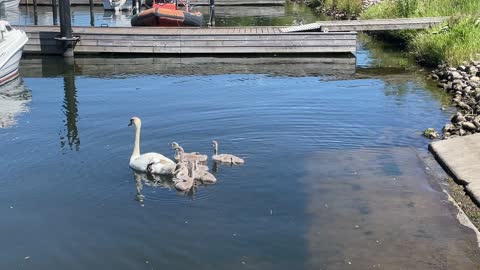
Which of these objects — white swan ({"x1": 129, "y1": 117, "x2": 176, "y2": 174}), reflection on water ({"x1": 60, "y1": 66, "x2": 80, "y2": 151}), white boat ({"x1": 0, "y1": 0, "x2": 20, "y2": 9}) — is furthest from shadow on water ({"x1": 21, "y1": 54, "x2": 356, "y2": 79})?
white boat ({"x1": 0, "y1": 0, "x2": 20, "y2": 9})

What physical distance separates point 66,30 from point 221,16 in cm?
1747

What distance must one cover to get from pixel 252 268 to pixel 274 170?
317 cm

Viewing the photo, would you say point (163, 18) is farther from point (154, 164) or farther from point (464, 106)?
point (154, 164)

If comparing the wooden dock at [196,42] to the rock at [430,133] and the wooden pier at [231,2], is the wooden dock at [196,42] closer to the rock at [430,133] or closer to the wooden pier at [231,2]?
the rock at [430,133]

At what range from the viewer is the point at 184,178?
9.17 m

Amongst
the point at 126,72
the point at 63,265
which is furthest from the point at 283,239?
the point at 126,72

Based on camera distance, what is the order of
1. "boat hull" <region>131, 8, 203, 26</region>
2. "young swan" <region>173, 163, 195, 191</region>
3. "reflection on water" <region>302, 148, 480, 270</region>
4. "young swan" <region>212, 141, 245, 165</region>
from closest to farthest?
"reflection on water" <region>302, 148, 480, 270</region> < "young swan" <region>173, 163, 195, 191</region> < "young swan" <region>212, 141, 245, 165</region> < "boat hull" <region>131, 8, 203, 26</region>

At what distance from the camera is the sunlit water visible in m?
32.9

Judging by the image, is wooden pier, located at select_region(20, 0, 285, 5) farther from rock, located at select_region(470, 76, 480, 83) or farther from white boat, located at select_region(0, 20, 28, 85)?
rock, located at select_region(470, 76, 480, 83)

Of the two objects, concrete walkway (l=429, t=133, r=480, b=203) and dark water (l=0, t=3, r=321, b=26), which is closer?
concrete walkway (l=429, t=133, r=480, b=203)

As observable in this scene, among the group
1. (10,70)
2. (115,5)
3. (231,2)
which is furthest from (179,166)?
(231,2)

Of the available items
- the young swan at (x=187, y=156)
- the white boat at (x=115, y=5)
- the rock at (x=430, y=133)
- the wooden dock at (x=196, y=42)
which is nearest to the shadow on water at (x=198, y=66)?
the wooden dock at (x=196, y=42)

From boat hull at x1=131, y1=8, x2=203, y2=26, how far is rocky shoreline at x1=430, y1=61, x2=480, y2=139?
11.6 metres

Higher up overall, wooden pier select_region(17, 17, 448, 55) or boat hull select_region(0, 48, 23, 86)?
wooden pier select_region(17, 17, 448, 55)
